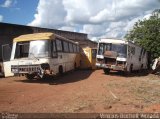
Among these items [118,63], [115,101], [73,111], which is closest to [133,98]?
[115,101]

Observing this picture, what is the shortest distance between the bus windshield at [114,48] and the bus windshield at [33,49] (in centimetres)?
673

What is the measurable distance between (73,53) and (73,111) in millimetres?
15807

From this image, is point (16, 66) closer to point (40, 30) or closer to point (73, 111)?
point (73, 111)

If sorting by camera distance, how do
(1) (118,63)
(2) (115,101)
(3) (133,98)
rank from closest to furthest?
(2) (115,101) < (3) (133,98) < (1) (118,63)

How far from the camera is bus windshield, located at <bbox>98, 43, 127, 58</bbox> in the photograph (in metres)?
21.7

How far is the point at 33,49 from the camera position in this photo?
17.1 meters

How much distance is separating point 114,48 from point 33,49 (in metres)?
7.39

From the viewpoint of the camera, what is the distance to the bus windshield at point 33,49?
16812mm

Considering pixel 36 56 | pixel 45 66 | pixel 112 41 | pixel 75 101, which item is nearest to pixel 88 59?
pixel 112 41

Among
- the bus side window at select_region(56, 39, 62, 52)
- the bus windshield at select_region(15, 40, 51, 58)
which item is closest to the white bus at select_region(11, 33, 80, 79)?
the bus windshield at select_region(15, 40, 51, 58)

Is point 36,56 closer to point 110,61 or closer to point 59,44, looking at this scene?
point 59,44

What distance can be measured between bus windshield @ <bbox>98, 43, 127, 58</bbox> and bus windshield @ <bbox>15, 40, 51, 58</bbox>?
22.1 ft

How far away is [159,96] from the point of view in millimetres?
12266

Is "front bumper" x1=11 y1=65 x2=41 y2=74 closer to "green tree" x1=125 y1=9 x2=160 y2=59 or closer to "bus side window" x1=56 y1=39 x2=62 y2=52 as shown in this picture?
"bus side window" x1=56 y1=39 x2=62 y2=52
